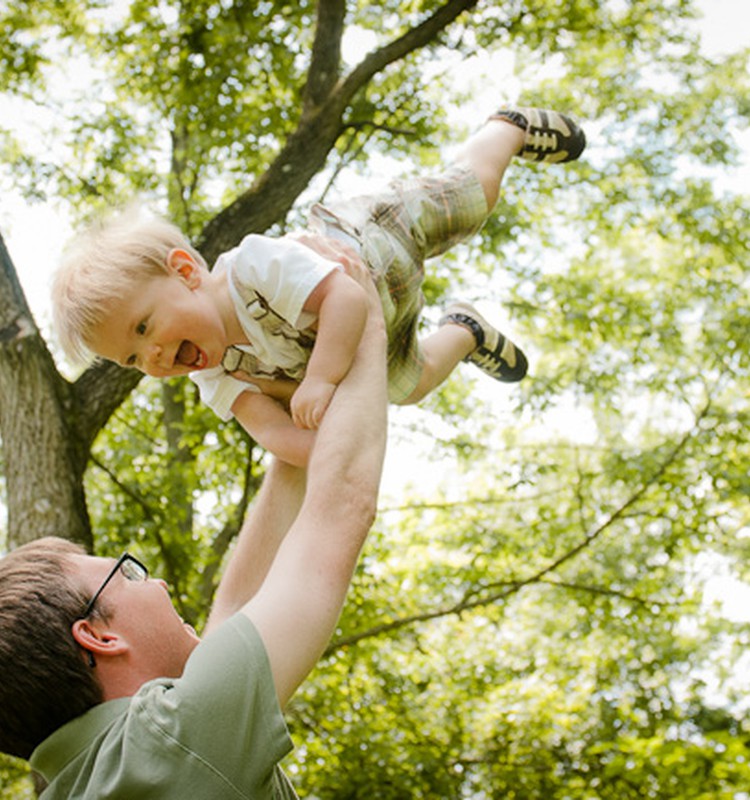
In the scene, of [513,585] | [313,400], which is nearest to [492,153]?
[313,400]

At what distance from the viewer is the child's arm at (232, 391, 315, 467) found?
178 cm

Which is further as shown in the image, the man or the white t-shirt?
the white t-shirt

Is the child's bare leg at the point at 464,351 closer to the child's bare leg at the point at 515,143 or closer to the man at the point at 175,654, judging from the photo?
the child's bare leg at the point at 515,143

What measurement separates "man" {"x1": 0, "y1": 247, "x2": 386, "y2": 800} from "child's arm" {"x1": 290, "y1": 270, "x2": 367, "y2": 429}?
0.03 meters

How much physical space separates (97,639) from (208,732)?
0.29 metres

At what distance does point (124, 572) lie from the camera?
148 cm

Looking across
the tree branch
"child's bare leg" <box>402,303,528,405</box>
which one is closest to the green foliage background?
the tree branch

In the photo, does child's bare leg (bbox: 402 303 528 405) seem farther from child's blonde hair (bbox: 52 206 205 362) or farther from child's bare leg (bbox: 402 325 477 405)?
child's blonde hair (bbox: 52 206 205 362)

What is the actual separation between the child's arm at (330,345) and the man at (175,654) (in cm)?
3

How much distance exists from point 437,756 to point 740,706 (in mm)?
3457

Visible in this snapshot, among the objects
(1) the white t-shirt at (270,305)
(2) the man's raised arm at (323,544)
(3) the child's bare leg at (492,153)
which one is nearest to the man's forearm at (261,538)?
(1) the white t-shirt at (270,305)

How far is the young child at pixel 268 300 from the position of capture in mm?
1661

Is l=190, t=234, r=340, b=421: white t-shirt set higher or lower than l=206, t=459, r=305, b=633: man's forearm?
higher

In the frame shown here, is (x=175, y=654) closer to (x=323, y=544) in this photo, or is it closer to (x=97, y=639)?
(x=97, y=639)
